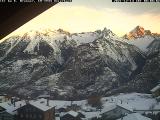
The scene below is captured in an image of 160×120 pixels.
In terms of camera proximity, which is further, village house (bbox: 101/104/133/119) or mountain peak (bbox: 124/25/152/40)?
mountain peak (bbox: 124/25/152/40)

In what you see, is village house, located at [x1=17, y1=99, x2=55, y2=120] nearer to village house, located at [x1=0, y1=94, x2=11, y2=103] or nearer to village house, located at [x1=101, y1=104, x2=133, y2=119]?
village house, located at [x1=0, y1=94, x2=11, y2=103]

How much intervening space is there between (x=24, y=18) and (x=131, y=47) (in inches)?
45.7

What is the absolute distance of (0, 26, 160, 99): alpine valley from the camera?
3660 mm

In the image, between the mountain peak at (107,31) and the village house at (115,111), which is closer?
the village house at (115,111)

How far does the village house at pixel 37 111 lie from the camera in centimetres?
360

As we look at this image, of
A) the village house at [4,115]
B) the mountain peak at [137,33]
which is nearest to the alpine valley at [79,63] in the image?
the mountain peak at [137,33]

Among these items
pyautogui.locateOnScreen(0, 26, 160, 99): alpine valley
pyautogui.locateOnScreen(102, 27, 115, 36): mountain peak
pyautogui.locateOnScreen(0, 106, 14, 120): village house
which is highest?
pyautogui.locateOnScreen(102, 27, 115, 36): mountain peak

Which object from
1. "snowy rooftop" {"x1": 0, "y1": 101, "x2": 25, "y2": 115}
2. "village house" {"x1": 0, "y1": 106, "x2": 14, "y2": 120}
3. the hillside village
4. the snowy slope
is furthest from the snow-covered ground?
the snowy slope

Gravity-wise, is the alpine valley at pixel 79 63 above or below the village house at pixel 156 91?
above

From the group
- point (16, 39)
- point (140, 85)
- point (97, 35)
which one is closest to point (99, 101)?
point (140, 85)

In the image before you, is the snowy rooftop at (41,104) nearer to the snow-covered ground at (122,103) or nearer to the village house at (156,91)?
the snow-covered ground at (122,103)

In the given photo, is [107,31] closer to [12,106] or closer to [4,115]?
[12,106]

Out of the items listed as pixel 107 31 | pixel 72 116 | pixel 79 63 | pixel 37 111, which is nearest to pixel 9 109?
pixel 37 111

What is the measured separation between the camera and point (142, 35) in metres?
3.70
